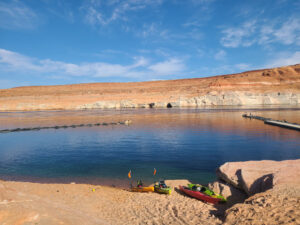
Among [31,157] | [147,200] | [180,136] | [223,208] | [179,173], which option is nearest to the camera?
[223,208]

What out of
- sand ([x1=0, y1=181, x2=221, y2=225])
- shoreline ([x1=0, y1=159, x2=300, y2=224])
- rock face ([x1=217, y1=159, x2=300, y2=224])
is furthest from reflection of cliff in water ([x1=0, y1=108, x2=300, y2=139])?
sand ([x1=0, y1=181, x2=221, y2=225])

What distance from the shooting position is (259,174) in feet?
40.2

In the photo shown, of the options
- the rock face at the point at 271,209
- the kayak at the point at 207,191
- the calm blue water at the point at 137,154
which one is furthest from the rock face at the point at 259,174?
the calm blue water at the point at 137,154

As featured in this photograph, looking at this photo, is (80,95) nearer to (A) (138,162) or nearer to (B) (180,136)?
(B) (180,136)

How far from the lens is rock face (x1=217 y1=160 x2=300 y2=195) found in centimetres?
1055

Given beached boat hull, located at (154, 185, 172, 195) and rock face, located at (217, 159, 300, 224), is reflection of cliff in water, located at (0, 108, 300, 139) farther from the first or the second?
beached boat hull, located at (154, 185, 172, 195)

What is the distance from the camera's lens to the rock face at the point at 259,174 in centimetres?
1055

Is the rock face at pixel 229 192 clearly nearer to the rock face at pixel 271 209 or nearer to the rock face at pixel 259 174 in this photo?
the rock face at pixel 259 174

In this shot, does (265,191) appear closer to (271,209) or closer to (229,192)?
(271,209)

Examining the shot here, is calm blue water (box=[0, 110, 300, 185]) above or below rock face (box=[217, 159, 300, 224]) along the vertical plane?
below

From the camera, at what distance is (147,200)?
39.5 feet

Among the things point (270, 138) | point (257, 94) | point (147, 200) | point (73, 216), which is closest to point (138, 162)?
point (147, 200)

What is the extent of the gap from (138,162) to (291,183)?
468 inches

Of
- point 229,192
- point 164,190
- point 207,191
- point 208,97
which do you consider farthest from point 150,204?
point 208,97
